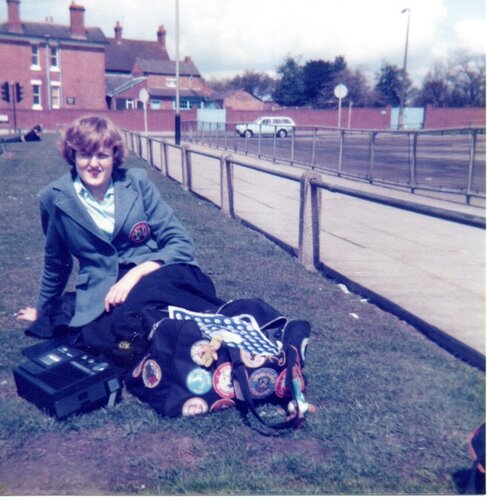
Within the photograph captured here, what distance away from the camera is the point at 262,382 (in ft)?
8.50

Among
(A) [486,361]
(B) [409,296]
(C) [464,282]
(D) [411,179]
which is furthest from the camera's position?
(D) [411,179]

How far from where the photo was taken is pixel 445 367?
3.14 metres

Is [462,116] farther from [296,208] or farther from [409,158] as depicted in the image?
[409,158]

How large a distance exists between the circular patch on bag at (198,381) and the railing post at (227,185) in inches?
213

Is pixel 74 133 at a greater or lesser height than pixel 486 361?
greater

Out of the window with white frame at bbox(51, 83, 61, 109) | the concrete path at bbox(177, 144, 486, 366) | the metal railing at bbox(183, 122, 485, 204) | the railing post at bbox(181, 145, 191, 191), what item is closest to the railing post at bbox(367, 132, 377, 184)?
the metal railing at bbox(183, 122, 485, 204)

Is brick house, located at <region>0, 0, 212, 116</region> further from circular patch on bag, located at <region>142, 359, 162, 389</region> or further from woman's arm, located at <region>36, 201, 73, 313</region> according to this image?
circular patch on bag, located at <region>142, 359, 162, 389</region>

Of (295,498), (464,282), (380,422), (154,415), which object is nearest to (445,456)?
(380,422)

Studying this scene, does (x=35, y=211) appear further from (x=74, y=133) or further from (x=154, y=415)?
(x=154, y=415)

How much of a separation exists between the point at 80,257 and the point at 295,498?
1730 millimetres

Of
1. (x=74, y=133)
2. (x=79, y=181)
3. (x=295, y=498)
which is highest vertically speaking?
(x=74, y=133)

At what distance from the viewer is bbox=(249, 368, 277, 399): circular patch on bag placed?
8.45ft

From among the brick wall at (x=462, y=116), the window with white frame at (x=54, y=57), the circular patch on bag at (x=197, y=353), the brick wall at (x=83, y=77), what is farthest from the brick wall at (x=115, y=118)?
the circular patch on bag at (x=197, y=353)

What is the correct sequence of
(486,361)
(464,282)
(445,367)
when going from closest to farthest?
(486,361) < (445,367) < (464,282)
